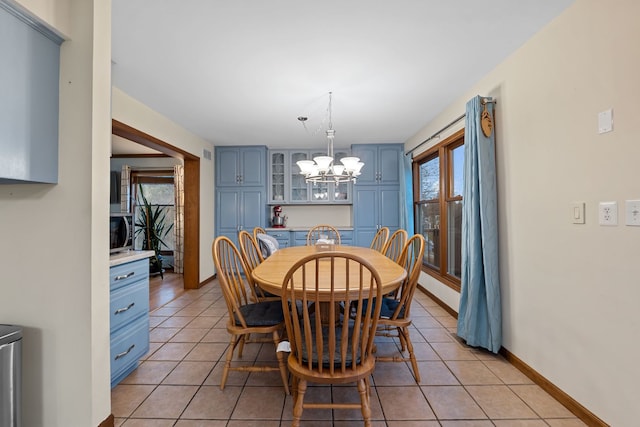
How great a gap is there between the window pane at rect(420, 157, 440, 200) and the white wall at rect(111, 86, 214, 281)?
3.43m

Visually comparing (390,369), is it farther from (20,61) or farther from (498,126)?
(20,61)

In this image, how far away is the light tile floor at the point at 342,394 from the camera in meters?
1.61

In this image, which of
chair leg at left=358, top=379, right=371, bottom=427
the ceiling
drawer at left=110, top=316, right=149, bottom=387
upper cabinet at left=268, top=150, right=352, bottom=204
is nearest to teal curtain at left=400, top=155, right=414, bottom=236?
upper cabinet at left=268, top=150, right=352, bottom=204

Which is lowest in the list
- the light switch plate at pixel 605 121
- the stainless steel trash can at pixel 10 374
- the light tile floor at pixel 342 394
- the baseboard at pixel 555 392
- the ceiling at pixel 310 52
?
the light tile floor at pixel 342 394

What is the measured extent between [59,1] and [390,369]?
9.36 feet

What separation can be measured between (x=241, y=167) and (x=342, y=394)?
13.5 feet

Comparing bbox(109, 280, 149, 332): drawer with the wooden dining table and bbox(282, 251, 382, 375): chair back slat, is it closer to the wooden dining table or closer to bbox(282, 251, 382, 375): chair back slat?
the wooden dining table

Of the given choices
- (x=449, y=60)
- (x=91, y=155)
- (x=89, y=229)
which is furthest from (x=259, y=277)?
(x=449, y=60)

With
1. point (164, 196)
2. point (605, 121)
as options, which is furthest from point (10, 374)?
point (164, 196)

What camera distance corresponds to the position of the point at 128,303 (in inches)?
79.2

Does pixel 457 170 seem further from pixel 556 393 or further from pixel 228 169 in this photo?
pixel 228 169

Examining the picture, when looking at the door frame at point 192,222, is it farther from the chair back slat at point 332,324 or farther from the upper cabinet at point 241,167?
the chair back slat at point 332,324

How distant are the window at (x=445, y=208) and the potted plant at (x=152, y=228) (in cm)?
451

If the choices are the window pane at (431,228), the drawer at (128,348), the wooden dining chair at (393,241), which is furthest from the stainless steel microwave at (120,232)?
the window pane at (431,228)
